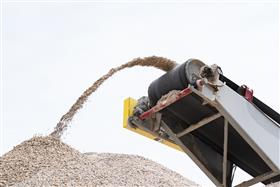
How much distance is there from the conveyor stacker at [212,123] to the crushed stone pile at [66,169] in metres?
2.16

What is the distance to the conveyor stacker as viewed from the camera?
4.87 meters

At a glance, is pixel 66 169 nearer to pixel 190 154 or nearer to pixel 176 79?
pixel 190 154

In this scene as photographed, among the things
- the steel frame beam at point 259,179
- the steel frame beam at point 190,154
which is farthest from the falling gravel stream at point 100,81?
the steel frame beam at point 259,179

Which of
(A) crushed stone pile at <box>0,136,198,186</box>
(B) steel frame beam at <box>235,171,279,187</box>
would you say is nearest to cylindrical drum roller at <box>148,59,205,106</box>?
(B) steel frame beam at <box>235,171,279,187</box>

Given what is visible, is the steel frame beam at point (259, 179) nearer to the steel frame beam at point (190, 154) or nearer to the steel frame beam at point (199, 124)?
the steel frame beam at point (190, 154)

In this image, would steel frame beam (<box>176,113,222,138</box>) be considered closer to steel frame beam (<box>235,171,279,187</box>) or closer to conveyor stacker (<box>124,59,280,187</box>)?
conveyor stacker (<box>124,59,280,187</box>)

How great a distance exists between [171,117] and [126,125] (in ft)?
1.47

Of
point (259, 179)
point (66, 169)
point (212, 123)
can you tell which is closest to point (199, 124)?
point (212, 123)

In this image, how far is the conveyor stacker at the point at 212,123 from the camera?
16.0ft

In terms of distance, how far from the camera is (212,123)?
519 cm

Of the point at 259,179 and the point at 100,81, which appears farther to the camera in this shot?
the point at 100,81

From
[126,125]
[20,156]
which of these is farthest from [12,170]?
[126,125]

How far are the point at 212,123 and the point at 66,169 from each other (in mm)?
3098

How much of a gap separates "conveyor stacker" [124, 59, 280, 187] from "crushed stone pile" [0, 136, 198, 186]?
2.16 m
